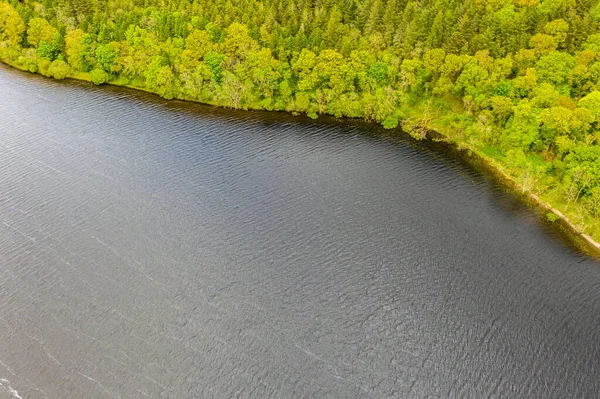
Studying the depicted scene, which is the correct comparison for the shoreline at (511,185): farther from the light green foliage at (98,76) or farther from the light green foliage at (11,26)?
the light green foliage at (11,26)

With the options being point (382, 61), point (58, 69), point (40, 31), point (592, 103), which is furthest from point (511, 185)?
point (40, 31)

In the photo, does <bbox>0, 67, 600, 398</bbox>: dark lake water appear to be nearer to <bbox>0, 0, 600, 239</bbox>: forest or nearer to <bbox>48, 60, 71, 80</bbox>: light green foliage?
<bbox>0, 0, 600, 239</bbox>: forest

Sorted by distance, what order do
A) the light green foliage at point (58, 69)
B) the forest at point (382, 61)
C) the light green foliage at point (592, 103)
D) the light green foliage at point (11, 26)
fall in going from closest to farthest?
the light green foliage at point (592, 103) → the forest at point (382, 61) → the light green foliage at point (58, 69) → the light green foliage at point (11, 26)

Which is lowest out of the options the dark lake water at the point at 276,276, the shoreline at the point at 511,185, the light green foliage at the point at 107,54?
the dark lake water at the point at 276,276

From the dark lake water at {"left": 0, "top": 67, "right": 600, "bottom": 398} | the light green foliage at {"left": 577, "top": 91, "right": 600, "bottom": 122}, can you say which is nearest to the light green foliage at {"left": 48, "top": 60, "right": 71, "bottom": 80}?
the dark lake water at {"left": 0, "top": 67, "right": 600, "bottom": 398}

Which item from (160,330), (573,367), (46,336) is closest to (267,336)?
(160,330)

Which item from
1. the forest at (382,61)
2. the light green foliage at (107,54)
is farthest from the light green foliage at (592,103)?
the light green foliage at (107,54)

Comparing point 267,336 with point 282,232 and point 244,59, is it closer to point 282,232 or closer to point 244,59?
point 282,232

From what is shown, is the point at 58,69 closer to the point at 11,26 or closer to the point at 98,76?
the point at 98,76
